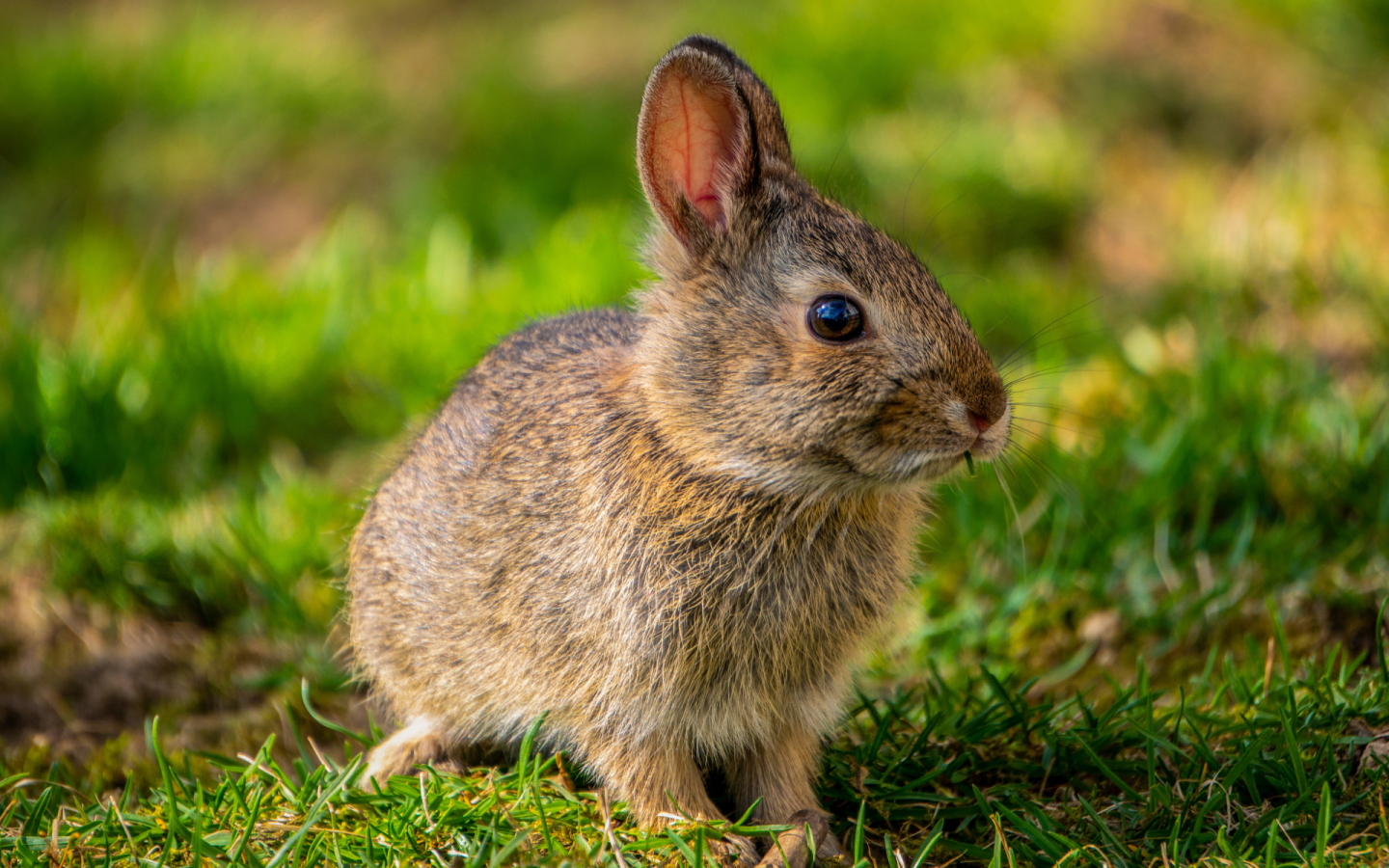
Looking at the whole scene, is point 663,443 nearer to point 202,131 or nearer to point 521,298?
point 521,298

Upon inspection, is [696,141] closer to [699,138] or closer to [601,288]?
[699,138]

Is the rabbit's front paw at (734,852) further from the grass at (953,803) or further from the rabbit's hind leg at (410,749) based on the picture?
the rabbit's hind leg at (410,749)

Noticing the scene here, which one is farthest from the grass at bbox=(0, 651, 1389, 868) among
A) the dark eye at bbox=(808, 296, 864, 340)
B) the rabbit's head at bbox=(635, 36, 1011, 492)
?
the dark eye at bbox=(808, 296, 864, 340)

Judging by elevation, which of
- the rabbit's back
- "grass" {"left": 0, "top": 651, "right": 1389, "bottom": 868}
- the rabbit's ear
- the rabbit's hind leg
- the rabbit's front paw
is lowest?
the rabbit's hind leg

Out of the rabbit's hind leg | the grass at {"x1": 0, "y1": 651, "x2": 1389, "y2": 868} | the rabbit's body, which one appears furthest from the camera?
the rabbit's hind leg

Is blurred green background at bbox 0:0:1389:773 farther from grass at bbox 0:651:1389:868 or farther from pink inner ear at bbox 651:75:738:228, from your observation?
grass at bbox 0:651:1389:868

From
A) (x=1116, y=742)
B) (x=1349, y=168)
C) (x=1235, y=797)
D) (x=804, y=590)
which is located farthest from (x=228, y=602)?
(x=1349, y=168)

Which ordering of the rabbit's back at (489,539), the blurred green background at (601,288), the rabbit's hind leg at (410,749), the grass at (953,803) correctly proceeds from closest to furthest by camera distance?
the grass at (953,803) → the rabbit's back at (489,539) → the rabbit's hind leg at (410,749) → the blurred green background at (601,288)

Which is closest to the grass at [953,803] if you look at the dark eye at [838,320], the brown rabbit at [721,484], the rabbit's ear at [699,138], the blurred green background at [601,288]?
the brown rabbit at [721,484]
